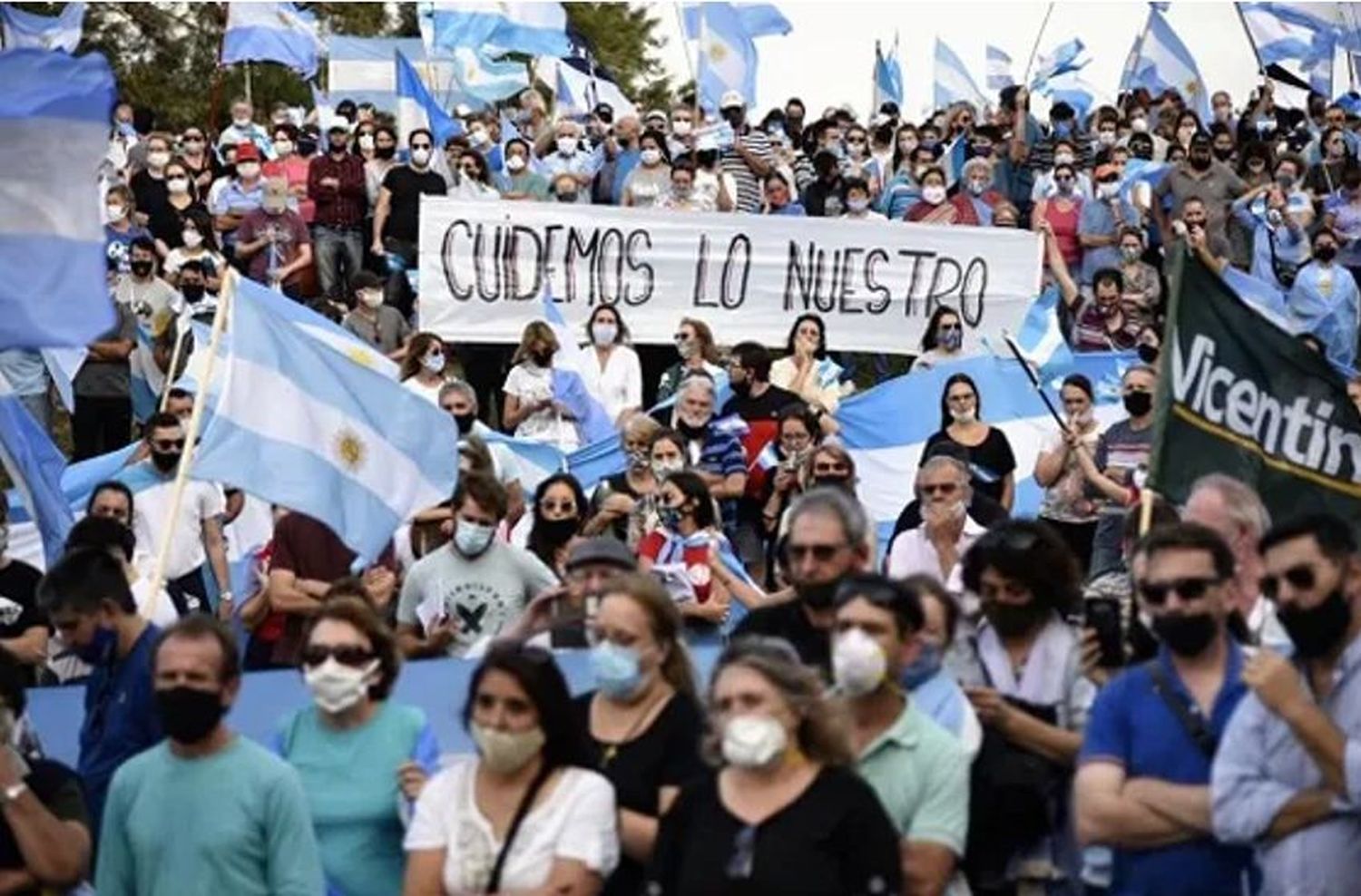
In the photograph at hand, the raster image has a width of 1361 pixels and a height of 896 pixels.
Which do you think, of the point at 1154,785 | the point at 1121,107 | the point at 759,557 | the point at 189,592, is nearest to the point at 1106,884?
the point at 1154,785

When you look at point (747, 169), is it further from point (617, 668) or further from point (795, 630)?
point (617, 668)

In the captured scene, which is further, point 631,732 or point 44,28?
point 44,28

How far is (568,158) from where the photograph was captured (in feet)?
89.6

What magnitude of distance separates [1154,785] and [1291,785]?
0.30m

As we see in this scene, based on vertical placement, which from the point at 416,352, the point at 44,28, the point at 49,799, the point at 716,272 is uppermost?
the point at 44,28

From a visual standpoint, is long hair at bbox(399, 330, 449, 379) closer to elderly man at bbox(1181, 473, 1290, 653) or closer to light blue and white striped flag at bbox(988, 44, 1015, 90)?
elderly man at bbox(1181, 473, 1290, 653)

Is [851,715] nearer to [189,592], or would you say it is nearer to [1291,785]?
[1291,785]

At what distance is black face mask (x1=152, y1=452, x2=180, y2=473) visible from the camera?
15.2m

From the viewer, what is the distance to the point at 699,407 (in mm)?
17703

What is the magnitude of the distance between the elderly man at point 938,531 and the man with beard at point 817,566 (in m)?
3.37

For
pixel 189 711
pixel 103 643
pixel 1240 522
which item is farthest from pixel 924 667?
pixel 103 643

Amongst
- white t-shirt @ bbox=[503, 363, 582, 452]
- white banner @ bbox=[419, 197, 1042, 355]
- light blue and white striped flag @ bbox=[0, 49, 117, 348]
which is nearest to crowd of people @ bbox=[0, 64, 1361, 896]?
light blue and white striped flag @ bbox=[0, 49, 117, 348]

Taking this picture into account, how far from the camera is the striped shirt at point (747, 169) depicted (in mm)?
26562

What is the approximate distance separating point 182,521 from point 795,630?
20.4 ft
